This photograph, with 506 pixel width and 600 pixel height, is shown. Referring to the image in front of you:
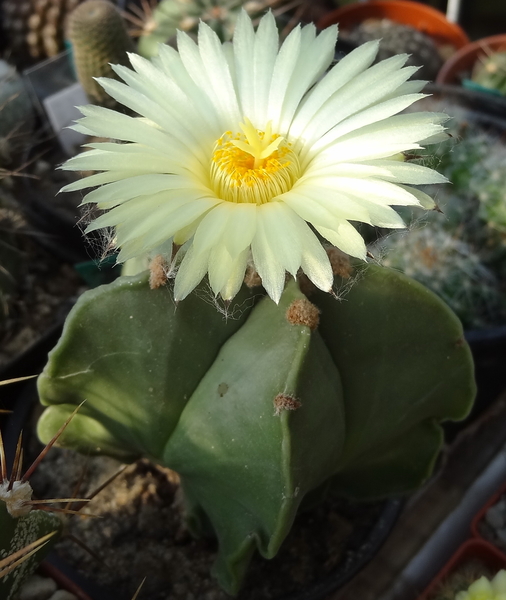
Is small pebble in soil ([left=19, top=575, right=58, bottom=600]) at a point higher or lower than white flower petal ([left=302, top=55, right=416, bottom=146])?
lower

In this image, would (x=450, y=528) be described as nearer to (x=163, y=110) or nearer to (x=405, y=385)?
(x=405, y=385)

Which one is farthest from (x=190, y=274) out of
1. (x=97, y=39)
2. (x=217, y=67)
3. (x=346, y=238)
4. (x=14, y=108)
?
(x=14, y=108)

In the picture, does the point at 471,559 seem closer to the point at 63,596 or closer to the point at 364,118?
the point at 63,596

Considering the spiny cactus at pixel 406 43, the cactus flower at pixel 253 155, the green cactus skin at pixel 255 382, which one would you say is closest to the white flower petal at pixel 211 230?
the cactus flower at pixel 253 155

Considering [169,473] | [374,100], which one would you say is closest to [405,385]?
[374,100]

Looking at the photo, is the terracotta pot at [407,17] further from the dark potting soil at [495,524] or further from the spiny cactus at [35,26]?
the dark potting soil at [495,524]

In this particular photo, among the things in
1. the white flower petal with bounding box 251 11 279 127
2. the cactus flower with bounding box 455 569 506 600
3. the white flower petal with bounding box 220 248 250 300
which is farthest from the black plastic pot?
the white flower petal with bounding box 251 11 279 127

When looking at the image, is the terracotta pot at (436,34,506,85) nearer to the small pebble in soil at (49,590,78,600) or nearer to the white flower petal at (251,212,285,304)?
the white flower petal at (251,212,285,304)
